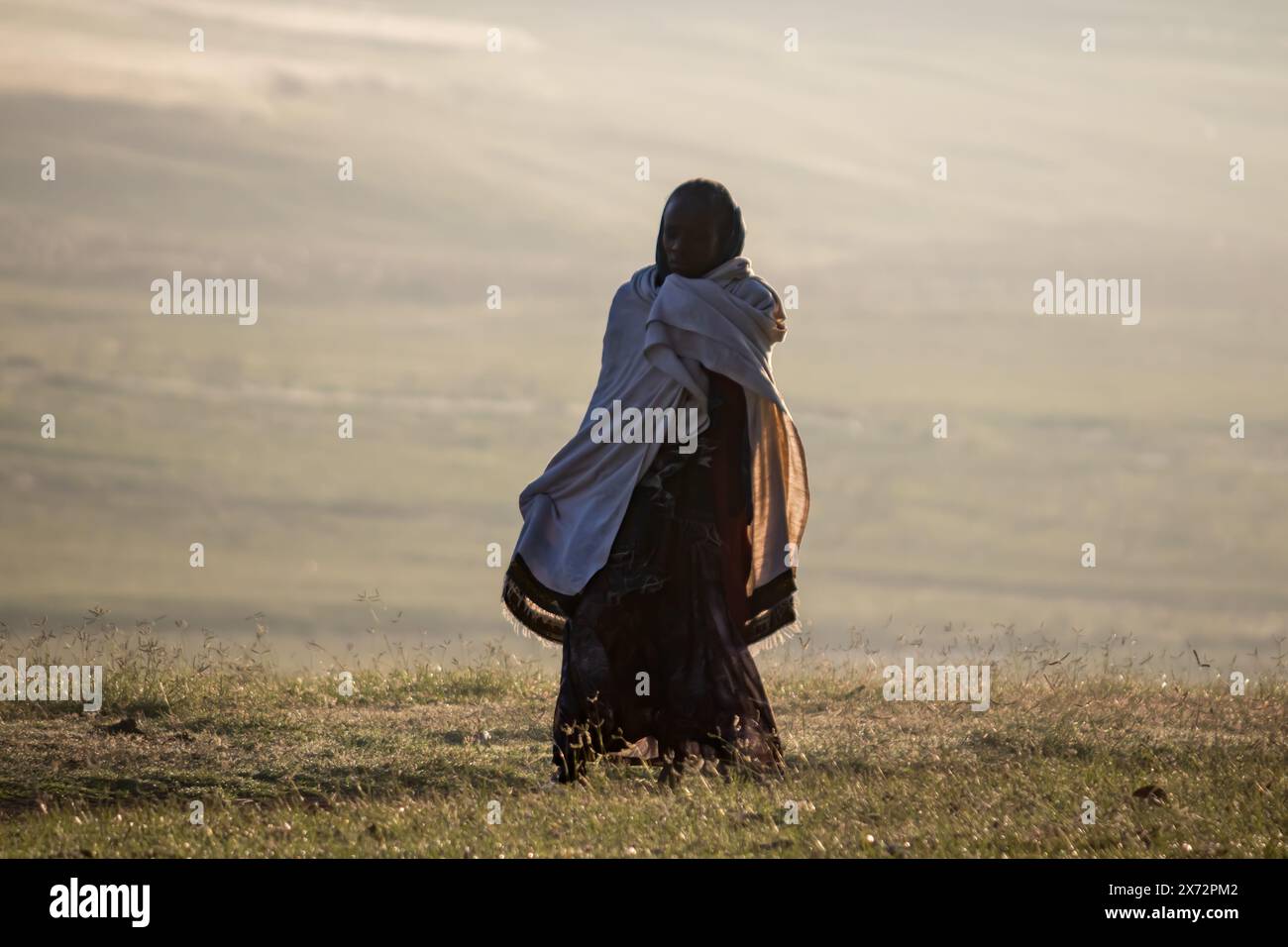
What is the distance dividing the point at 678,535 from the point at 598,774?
1.42m

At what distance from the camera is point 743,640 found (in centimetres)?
949

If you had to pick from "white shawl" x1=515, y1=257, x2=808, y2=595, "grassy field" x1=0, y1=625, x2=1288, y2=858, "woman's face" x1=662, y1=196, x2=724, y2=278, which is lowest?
"grassy field" x1=0, y1=625, x2=1288, y2=858

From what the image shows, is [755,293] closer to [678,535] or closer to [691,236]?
[691,236]

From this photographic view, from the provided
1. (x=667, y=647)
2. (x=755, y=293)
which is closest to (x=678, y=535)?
(x=667, y=647)

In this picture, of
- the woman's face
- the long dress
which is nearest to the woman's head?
the woman's face

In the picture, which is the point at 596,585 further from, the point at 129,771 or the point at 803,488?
the point at 129,771

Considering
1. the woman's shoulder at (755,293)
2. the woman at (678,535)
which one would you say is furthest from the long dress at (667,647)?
the woman's shoulder at (755,293)

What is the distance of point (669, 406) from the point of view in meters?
9.49

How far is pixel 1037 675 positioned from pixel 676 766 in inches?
215

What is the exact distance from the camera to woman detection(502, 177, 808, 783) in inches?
367

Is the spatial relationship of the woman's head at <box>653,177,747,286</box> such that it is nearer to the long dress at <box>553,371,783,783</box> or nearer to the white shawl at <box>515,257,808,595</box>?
the white shawl at <box>515,257,808,595</box>

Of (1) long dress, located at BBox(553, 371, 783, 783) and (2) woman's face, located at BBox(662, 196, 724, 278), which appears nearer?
(1) long dress, located at BBox(553, 371, 783, 783)

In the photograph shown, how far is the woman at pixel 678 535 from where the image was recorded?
933cm
